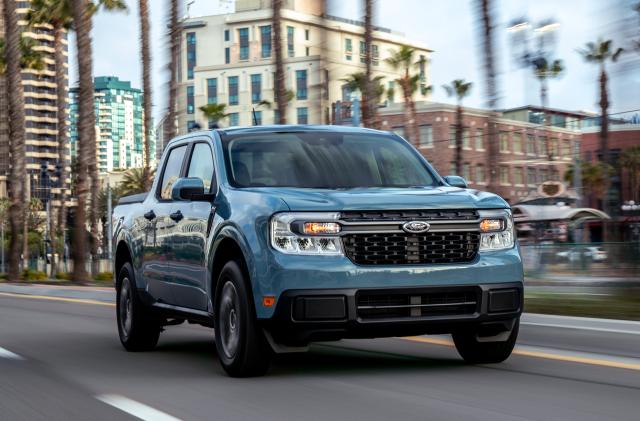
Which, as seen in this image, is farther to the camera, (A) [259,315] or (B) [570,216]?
(B) [570,216]

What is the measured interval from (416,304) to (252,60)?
125 m

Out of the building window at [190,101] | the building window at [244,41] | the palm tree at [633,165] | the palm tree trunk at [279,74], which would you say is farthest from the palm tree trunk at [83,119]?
the building window at [244,41]

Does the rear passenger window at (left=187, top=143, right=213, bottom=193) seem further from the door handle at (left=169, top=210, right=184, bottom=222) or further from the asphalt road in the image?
the asphalt road

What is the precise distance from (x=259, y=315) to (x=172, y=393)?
2.40 ft

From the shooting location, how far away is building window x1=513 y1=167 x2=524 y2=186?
10181 cm

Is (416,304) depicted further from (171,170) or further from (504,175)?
(504,175)

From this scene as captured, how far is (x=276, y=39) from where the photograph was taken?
33.3 metres

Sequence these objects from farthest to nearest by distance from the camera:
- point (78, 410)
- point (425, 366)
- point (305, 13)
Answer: point (305, 13), point (425, 366), point (78, 410)

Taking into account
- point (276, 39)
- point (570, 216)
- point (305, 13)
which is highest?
point (305, 13)

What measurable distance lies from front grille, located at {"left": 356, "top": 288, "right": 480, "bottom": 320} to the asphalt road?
0.42m

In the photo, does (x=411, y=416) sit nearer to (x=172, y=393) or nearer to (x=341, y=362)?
(x=172, y=393)

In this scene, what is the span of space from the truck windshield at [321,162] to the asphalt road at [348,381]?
1.35 metres

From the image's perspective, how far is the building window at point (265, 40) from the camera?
132 metres

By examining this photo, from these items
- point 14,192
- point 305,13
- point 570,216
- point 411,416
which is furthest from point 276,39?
point 305,13
